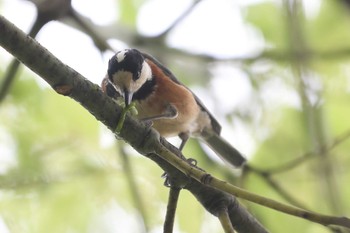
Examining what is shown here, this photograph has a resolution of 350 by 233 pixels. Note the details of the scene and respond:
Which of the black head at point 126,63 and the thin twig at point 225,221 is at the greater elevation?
the black head at point 126,63

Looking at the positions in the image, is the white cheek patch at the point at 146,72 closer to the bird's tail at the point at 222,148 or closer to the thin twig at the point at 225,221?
the bird's tail at the point at 222,148

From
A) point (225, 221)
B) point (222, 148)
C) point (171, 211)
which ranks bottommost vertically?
point (225, 221)

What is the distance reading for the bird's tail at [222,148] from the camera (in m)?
4.53

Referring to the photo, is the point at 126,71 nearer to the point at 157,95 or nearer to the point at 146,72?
the point at 146,72

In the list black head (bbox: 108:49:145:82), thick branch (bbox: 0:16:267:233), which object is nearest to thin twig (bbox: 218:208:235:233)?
thick branch (bbox: 0:16:267:233)

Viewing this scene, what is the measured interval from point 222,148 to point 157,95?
1.21m

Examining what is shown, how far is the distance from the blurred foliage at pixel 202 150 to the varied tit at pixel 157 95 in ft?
1.09

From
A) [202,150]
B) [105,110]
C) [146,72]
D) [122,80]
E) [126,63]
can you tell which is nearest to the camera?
[105,110]

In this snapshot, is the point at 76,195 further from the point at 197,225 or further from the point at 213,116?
the point at 213,116

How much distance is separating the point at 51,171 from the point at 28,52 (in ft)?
7.78

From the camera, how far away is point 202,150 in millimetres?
4840

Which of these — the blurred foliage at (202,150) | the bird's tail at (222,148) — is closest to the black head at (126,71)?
the blurred foliage at (202,150)

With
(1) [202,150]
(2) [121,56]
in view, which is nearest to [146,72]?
(2) [121,56]

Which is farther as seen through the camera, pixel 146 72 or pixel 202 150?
pixel 202 150
